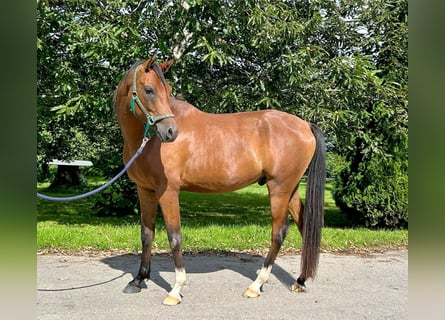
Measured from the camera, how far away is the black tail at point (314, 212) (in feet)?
13.7

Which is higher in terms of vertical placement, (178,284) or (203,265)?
(178,284)

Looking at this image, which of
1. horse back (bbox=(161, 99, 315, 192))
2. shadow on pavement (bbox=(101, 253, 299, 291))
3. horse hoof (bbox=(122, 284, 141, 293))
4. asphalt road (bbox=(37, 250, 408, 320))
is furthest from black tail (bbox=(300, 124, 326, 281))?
horse hoof (bbox=(122, 284, 141, 293))

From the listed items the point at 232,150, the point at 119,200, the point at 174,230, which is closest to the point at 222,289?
the point at 174,230

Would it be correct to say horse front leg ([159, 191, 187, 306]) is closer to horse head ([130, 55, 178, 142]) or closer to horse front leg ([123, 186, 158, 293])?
horse front leg ([123, 186, 158, 293])

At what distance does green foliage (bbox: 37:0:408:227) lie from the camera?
6219 mm

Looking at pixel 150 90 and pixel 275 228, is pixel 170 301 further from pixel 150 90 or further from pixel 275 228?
pixel 150 90

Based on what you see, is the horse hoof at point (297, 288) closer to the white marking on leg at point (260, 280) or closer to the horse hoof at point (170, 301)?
the white marking on leg at point (260, 280)

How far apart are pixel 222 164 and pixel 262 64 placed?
3.57 metres

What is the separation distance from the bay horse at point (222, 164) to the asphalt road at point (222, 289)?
0.72 feet

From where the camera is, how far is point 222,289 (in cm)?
438

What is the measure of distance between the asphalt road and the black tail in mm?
347

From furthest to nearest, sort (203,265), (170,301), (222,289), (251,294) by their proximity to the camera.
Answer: (203,265), (222,289), (251,294), (170,301)
